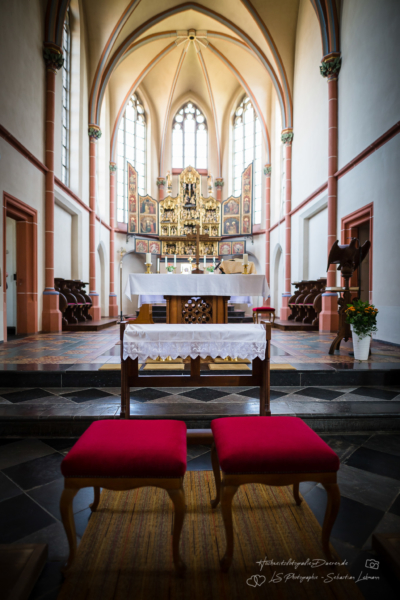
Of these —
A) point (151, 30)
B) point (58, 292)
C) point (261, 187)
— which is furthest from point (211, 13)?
point (58, 292)

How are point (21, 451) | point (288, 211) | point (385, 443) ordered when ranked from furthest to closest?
point (288, 211)
point (385, 443)
point (21, 451)

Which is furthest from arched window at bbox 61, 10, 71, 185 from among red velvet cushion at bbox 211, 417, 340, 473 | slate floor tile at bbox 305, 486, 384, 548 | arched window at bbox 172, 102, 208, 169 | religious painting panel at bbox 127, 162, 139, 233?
slate floor tile at bbox 305, 486, 384, 548

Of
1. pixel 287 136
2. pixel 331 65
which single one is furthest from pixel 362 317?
Answer: pixel 287 136

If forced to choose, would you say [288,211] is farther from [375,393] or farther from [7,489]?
[7,489]

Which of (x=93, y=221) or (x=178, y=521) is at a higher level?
(x=93, y=221)

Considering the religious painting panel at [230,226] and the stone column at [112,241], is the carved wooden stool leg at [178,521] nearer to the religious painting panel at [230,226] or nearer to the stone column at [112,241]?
the stone column at [112,241]

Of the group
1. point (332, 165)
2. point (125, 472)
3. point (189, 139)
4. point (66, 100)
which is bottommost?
point (125, 472)

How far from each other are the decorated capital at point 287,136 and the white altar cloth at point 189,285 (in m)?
7.56

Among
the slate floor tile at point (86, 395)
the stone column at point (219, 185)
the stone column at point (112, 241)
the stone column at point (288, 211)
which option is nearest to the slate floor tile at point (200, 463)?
the slate floor tile at point (86, 395)

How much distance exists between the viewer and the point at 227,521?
58.0 inches

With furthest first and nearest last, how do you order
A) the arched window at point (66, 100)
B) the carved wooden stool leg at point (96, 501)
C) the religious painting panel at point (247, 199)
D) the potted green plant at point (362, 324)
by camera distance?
the religious painting panel at point (247, 199), the arched window at point (66, 100), the potted green plant at point (362, 324), the carved wooden stool leg at point (96, 501)

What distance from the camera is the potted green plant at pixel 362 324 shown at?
4.37 meters

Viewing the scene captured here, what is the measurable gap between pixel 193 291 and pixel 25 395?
2423mm

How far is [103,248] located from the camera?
1258cm
